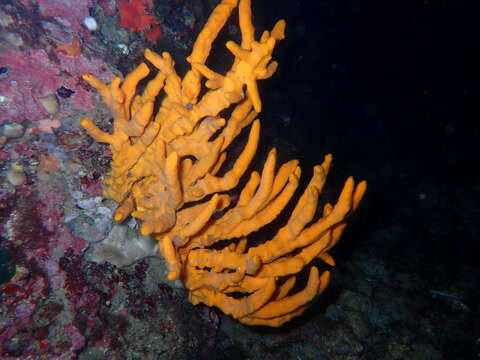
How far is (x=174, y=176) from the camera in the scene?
6.24 feet

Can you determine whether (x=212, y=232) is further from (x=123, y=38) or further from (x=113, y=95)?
(x=123, y=38)

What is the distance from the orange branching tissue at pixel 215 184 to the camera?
1911mm

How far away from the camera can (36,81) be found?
3084mm

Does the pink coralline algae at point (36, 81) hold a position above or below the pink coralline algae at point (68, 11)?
below

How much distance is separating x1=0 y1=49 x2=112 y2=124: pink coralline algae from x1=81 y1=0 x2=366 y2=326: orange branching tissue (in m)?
1.01

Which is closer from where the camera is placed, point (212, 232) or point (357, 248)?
point (212, 232)

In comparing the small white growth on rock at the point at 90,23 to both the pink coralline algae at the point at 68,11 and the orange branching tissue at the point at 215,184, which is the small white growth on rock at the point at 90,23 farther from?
the orange branching tissue at the point at 215,184

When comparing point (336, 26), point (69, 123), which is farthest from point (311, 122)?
point (336, 26)

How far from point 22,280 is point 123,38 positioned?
310 cm

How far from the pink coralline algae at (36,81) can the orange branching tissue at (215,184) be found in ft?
3.32

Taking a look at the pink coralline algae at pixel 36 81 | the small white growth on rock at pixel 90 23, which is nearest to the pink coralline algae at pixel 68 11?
the small white growth on rock at pixel 90 23

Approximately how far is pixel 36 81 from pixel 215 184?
7.34 ft

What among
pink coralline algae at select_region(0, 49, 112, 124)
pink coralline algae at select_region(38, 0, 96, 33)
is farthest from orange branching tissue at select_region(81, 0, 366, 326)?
pink coralline algae at select_region(38, 0, 96, 33)

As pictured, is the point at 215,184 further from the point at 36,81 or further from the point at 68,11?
the point at 68,11
